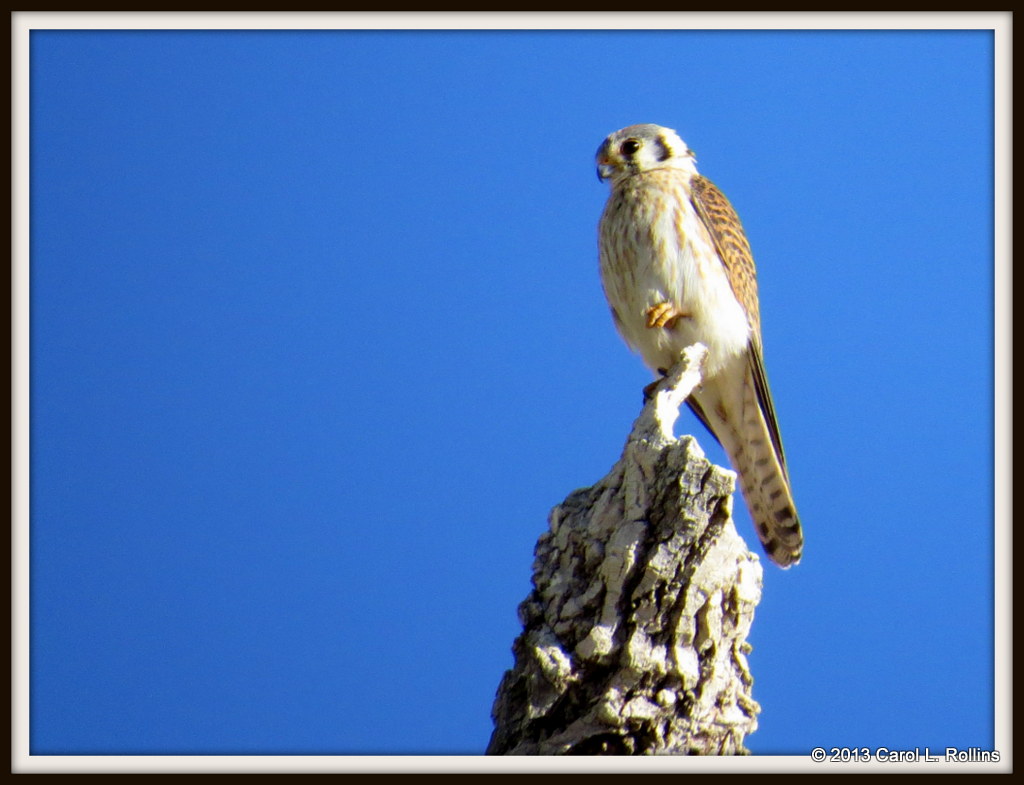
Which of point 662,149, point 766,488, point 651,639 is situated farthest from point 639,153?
point 651,639

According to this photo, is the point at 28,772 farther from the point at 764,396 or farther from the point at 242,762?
the point at 764,396

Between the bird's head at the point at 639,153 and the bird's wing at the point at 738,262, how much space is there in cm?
19

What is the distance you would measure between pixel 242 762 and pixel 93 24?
2740mm

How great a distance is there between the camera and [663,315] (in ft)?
15.9

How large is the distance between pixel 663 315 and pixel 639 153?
0.98 metres

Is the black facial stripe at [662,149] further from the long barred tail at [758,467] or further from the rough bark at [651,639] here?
the rough bark at [651,639]

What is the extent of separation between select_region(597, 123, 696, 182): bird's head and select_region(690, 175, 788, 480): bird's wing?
0.19 m

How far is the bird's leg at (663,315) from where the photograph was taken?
4.85 m

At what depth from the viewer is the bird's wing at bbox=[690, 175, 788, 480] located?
5.04 m

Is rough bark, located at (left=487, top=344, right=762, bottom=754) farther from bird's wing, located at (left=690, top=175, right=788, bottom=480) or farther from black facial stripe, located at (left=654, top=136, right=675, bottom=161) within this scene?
black facial stripe, located at (left=654, top=136, right=675, bottom=161)

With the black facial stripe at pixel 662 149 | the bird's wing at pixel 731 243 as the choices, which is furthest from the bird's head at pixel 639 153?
the bird's wing at pixel 731 243

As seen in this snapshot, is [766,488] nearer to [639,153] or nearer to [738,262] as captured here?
[738,262]

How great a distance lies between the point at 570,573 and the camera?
3.20 meters

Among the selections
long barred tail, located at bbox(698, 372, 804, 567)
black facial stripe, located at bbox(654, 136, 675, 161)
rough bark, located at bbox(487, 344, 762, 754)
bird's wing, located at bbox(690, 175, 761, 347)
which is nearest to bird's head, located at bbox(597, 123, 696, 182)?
black facial stripe, located at bbox(654, 136, 675, 161)
